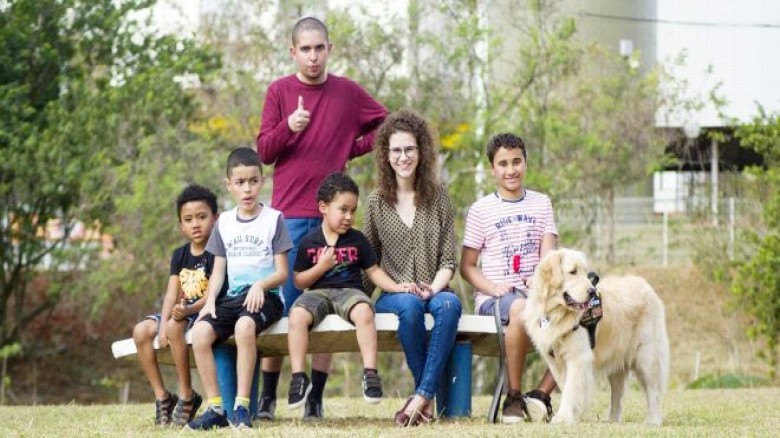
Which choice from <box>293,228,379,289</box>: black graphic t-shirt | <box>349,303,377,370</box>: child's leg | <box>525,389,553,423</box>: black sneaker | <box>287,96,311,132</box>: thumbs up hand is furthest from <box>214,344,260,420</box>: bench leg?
<box>525,389,553,423</box>: black sneaker

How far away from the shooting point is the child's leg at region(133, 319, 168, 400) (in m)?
7.89

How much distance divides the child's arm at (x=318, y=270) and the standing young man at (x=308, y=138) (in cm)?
33

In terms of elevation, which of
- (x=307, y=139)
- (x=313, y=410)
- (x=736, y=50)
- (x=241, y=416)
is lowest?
(x=313, y=410)

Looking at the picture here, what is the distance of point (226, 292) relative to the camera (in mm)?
7711

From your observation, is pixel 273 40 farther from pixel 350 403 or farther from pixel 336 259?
pixel 336 259

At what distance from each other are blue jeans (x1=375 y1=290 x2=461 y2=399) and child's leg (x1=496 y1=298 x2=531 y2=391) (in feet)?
1.04

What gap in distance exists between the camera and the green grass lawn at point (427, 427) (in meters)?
6.84

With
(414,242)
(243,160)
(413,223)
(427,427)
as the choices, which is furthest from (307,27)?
(427,427)

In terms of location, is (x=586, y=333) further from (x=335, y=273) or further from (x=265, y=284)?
(x=265, y=284)

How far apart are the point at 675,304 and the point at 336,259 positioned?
15.7 meters

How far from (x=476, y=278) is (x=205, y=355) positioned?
164 cm

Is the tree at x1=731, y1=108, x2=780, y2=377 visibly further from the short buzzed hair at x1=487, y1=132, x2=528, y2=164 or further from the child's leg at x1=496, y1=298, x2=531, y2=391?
the child's leg at x1=496, y1=298, x2=531, y2=391

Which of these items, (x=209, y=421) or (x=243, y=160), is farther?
(x=243, y=160)

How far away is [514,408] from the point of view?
7.74m
